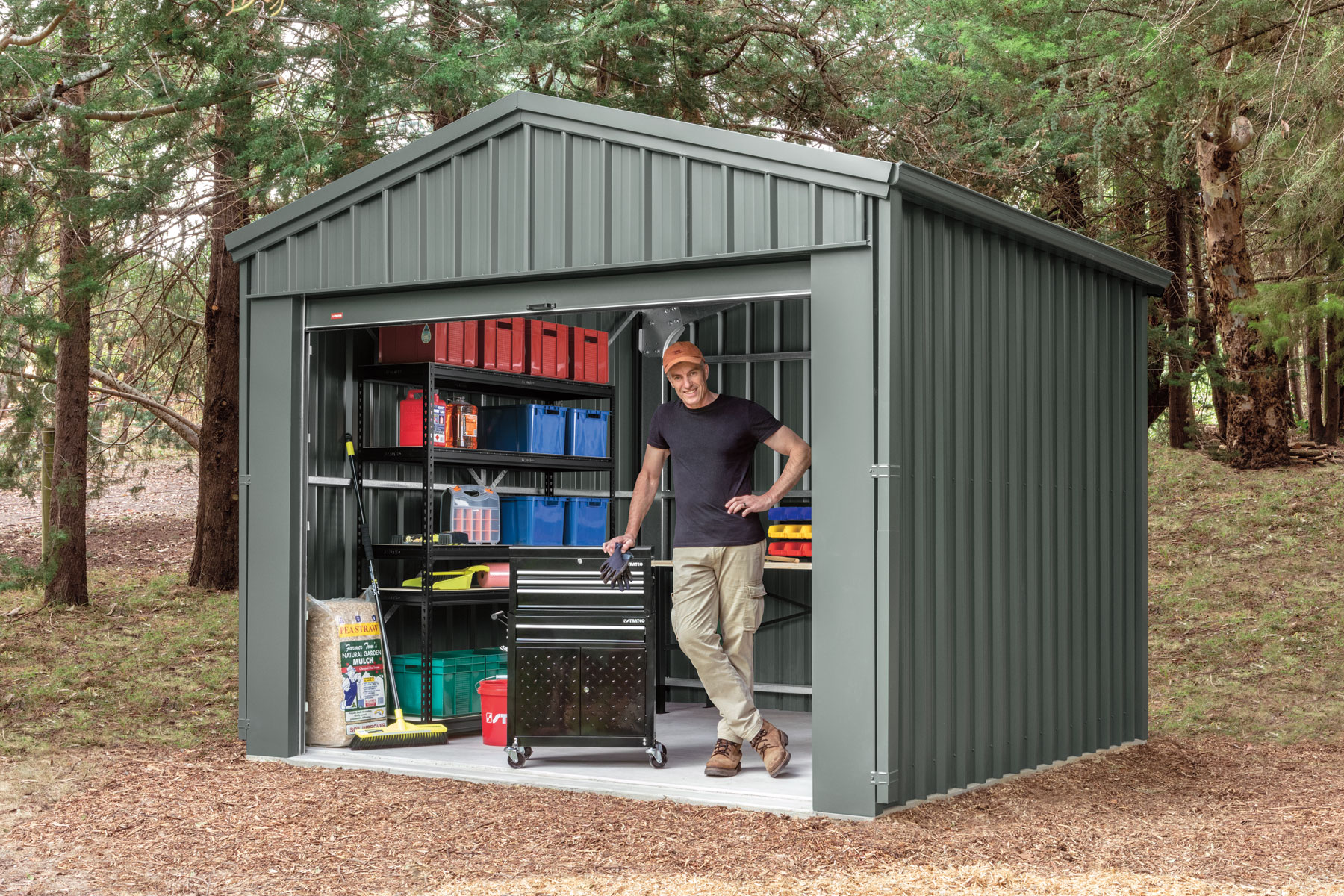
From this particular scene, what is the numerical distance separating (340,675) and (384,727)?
15.1 inches

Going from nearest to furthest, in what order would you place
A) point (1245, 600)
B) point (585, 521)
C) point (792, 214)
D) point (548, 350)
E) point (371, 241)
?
point (792, 214)
point (371, 241)
point (548, 350)
point (585, 521)
point (1245, 600)

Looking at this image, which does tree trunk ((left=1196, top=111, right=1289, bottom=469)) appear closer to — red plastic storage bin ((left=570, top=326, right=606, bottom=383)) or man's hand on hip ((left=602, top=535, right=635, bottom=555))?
red plastic storage bin ((left=570, top=326, right=606, bottom=383))

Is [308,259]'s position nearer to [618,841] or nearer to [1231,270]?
[618,841]

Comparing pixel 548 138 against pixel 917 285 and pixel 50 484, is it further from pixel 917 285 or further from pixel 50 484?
pixel 50 484

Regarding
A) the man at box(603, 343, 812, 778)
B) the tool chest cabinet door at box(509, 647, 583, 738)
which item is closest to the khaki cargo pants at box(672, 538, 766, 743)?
the man at box(603, 343, 812, 778)

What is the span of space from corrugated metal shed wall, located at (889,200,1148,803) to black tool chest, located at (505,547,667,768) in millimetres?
1453

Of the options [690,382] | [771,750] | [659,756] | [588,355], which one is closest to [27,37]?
[588,355]

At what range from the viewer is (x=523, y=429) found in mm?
8469

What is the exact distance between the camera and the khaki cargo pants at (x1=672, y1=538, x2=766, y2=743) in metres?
6.43

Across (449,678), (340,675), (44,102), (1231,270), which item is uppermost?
(44,102)

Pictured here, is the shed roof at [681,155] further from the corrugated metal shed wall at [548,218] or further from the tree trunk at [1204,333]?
the tree trunk at [1204,333]

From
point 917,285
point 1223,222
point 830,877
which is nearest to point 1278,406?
point 1223,222

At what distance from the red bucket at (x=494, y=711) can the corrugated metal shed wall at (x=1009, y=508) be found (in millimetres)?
2489

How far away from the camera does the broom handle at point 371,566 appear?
750 cm
